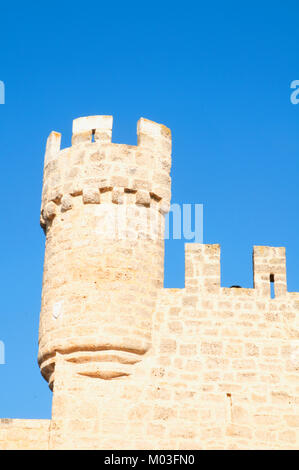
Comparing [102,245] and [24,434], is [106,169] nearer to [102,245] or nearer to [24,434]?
[102,245]

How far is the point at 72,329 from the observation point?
38.6 ft

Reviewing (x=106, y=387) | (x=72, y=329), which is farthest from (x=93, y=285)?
(x=106, y=387)

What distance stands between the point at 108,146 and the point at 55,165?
2.93ft

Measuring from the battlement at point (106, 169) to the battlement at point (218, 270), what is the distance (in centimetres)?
88

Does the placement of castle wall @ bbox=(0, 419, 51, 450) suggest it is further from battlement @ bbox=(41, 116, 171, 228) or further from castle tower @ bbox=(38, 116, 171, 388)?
battlement @ bbox=(41, 116, 171, 228)

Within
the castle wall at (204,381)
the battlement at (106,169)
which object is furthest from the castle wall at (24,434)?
the battlement at (106,169)

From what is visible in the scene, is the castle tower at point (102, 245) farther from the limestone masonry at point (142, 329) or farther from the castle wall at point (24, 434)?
the castle wall at point (24, 434)

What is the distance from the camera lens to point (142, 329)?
11.9m

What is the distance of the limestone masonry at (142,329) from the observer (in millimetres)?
11477

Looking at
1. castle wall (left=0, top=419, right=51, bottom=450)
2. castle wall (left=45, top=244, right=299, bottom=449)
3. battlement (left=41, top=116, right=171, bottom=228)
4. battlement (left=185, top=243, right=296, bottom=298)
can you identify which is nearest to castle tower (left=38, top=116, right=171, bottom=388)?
battlement (left=41, top=116, right=171, bottom=228)

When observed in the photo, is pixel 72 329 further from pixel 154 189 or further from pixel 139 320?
pixel 154 189

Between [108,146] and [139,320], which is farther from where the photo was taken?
[108,146]

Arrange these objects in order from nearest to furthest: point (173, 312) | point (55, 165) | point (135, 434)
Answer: point (135, 434) → point (173, 312) → point (55, 165)

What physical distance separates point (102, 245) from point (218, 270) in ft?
5.56
